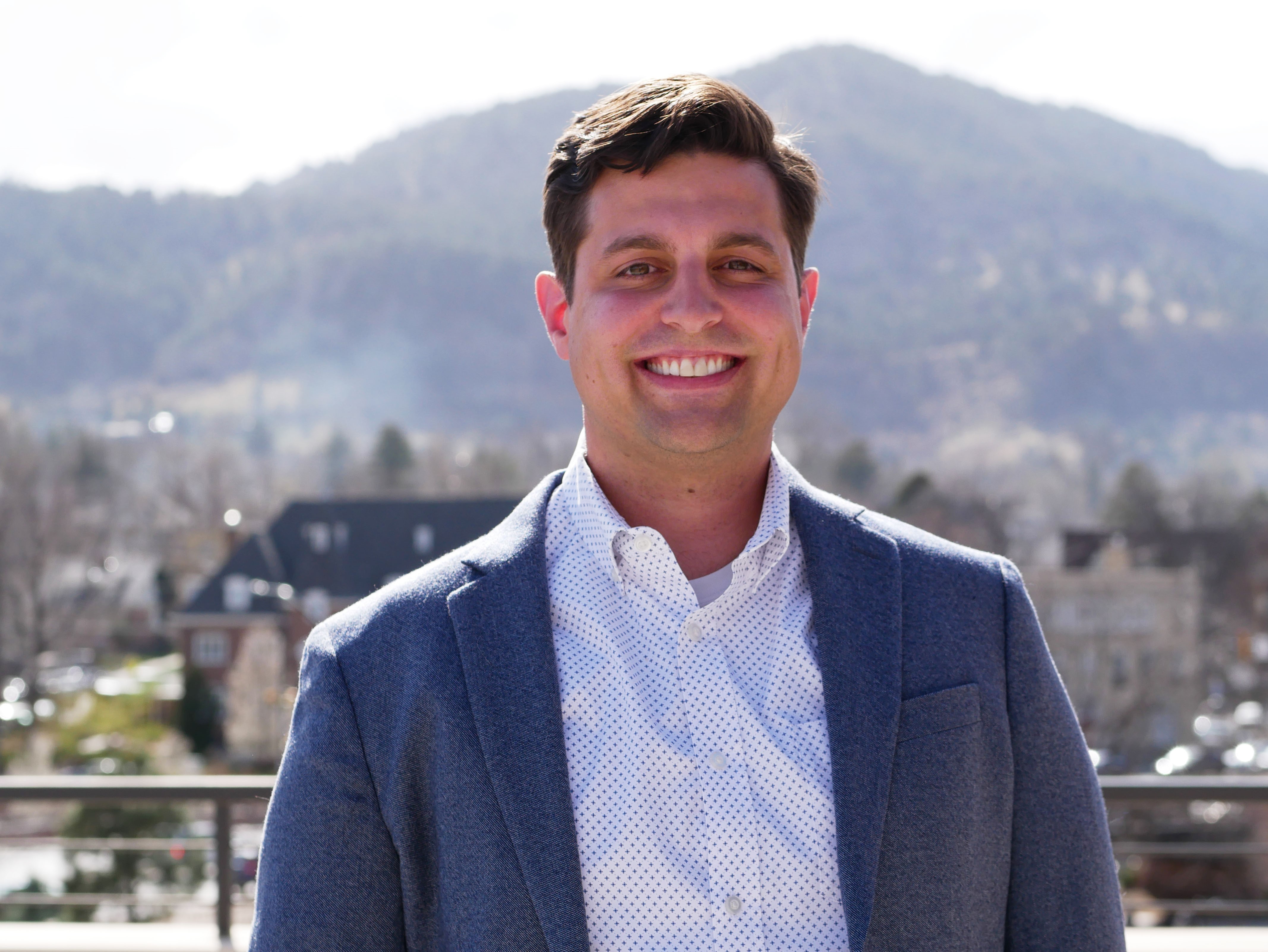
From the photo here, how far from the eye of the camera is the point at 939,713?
1.51 meters

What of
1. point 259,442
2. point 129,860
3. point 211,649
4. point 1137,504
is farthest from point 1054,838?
point 259,442

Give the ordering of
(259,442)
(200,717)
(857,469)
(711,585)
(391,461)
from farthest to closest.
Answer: (259,442) → (391,461) → (857,469) → (200,717) → (711,585)

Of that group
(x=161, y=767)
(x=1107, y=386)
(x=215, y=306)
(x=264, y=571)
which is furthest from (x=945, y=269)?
(x=161, y=767)

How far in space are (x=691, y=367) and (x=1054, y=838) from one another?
2.45ft

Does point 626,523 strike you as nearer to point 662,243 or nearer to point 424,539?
point 662,243

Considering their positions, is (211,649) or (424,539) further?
(211,649)

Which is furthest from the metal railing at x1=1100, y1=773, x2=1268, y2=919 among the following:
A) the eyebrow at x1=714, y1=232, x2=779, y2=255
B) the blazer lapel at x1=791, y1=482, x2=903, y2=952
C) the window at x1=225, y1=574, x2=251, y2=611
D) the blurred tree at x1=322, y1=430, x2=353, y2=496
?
the blurred tree at x1=322, y1=430, x2=353, y2=496

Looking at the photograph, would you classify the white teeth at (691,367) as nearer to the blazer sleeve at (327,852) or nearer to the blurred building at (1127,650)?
the blazer sleeve at (327,852)

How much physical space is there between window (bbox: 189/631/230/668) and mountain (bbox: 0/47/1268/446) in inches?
2997

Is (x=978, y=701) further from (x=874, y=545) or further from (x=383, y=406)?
(x=383, y=406)

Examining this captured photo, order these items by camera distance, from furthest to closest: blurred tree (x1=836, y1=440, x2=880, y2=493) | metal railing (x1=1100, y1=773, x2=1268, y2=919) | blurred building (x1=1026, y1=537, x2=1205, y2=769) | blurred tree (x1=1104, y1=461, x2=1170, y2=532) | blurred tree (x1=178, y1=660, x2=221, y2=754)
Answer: blurred tree (x1=836, y1=440, x2=880, y2=493) → blurred tree (x1=1104, y1=461, x2=1170, y2=532) → blurred tree (x1=178, y1=660, x2=221, y2=754) → blurred building (x1=1026, y1=537, x2=1205, y2=769) → metal railing (x1=1100, y1=773, x2=1268, y2=919)

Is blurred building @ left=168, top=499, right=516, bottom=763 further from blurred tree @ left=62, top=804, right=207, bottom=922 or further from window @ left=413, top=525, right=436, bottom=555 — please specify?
blurred tree @ left=62, top=804, right=207, bottom=922

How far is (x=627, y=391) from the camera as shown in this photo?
160 cm

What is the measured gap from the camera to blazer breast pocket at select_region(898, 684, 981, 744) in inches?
59.2
